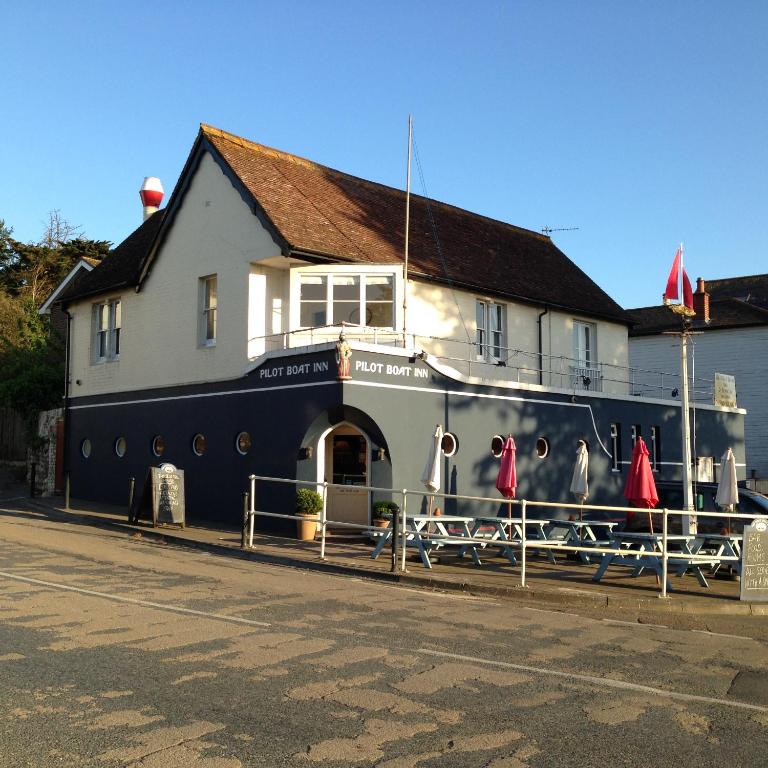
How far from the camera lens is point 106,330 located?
27.7 meters

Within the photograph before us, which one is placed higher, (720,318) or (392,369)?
(720,318)

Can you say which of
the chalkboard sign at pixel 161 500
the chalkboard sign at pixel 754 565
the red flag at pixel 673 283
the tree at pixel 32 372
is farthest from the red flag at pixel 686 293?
the tree at pixel 32 372

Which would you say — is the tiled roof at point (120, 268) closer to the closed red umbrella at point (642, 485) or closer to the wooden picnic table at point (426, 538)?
the wooden picnic table at point (426, 538)

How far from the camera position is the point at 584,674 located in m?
7.91

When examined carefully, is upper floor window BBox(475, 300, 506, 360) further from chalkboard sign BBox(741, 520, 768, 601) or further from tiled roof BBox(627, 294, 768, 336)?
tiled roof BBox(627, 294, 768, 336)

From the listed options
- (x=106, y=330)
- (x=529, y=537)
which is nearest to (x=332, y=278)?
(x=529, y=537)

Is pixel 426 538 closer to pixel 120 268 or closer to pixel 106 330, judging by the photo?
pixel 106 330

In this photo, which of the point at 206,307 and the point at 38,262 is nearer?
the point at 206,307

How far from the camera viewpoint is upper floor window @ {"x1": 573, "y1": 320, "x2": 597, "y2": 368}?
27938 mm

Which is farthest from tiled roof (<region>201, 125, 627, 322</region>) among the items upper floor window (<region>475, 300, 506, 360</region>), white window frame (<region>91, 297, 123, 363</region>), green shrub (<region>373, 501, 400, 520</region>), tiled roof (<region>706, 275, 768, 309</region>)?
tiled roof (<region>706, 275, 768, 309</region>)

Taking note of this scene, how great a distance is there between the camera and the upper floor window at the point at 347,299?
21.4 m

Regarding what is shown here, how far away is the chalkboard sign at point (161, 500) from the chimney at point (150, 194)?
16.2 m

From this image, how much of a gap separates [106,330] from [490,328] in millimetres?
11833

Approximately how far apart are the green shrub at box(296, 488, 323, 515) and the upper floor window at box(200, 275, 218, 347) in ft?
20.0
